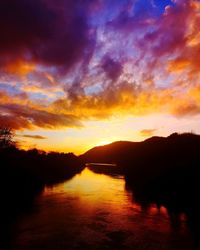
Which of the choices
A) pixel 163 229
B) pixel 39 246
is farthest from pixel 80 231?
pixel 163 229

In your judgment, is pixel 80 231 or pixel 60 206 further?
pixel 60 206

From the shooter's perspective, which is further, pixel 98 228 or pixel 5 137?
pixel 5 137

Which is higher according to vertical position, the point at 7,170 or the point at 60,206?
the point at 7,170

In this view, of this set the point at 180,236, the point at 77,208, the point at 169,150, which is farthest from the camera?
the point at 169,150

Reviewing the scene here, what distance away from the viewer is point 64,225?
23.2m

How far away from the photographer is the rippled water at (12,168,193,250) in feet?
60.4

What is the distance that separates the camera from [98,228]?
881 inches

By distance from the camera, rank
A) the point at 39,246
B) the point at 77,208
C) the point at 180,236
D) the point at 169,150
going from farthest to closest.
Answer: the point at 169,150
the point at 77,208
the point at 180,236
the point at 39,246

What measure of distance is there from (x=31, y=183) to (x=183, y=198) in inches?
1036

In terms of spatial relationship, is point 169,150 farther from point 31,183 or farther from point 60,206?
point 60,206

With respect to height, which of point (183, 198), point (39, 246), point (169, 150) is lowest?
point (39, 246)

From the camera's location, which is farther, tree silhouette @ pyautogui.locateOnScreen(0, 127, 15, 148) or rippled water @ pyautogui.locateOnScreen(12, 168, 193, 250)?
tree silhouette @ pyautogui.locateOnScreen(0, 127, 15, 148)

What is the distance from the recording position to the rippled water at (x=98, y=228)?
18406 millimetres

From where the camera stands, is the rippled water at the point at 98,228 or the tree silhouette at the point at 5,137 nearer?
the rippled water at the point at 98,228
